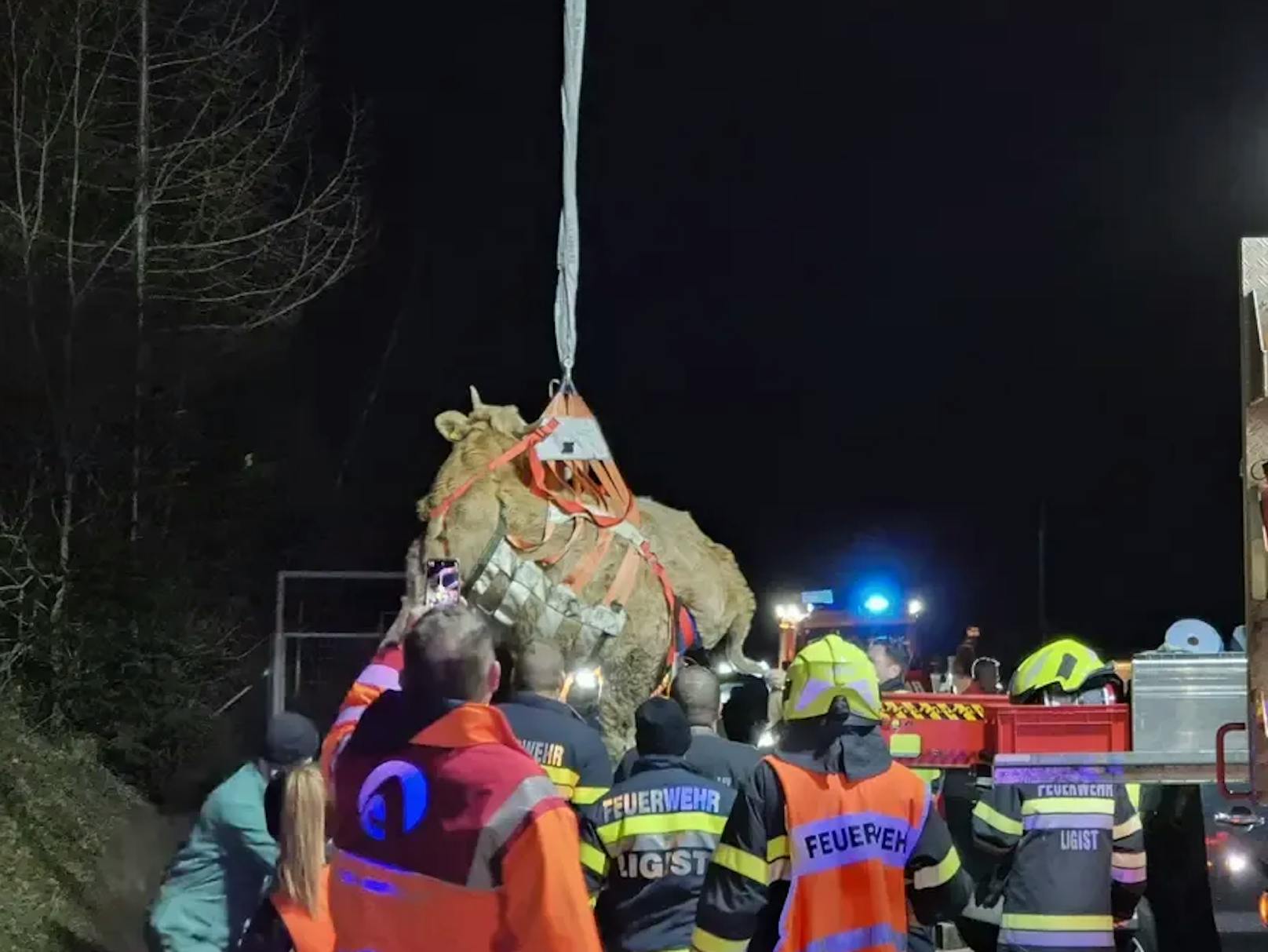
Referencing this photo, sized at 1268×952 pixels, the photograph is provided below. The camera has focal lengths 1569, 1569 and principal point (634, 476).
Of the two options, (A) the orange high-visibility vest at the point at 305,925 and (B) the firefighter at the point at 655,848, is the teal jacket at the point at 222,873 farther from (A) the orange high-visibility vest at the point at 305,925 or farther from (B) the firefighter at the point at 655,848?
(B) the firefighter at the point at 655,848

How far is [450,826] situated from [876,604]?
13.2m

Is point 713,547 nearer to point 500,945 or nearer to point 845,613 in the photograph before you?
point 500,945

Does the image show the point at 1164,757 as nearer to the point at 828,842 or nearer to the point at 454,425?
the point at 828,842

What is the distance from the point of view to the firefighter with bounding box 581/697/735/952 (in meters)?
4.68

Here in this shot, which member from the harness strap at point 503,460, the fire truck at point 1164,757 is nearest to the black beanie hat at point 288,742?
the harness strap at point 503,460

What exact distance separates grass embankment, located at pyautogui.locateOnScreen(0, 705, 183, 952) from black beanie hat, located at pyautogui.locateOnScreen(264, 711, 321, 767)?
9.37ft

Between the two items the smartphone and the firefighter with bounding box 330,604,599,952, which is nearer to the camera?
the firefighter with bounding box 330,604,599,952

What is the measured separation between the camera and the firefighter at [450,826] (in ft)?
9.75

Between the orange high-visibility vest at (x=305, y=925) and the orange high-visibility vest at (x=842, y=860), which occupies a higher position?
the orange high-visibility vest at (x=842, y=860)

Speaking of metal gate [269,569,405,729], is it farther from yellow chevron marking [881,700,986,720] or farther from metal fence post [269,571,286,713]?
yellow chevron marking [881,700,986,720]

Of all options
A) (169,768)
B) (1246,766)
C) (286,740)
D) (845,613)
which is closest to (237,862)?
(286,740)

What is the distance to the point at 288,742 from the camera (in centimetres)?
505

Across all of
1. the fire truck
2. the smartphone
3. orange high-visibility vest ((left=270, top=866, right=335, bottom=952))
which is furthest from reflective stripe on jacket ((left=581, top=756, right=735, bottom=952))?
the smartphone

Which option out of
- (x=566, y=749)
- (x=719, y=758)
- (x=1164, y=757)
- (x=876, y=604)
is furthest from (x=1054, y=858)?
(x=876, y=604)
